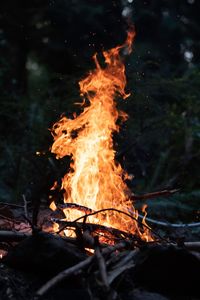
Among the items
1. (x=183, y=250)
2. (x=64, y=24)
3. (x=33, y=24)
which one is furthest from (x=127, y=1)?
(x=183, y=250)

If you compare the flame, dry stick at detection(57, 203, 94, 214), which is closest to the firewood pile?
dry stick at detection(57, 203, 94, 214)

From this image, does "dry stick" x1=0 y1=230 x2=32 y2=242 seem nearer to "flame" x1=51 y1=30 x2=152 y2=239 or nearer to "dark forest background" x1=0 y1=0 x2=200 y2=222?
"flame" x1=51 y1=30 x2=152 y2=239

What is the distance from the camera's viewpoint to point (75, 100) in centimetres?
802

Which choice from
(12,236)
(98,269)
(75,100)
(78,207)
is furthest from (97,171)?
(75,100)

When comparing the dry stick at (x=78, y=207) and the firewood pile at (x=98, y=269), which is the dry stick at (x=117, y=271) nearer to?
the firewood pile at (x=98, y=269)

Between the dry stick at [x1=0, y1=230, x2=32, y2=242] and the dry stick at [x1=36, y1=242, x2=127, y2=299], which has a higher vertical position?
the dry stick at [x1=0, y1=230, x2=32, y2=242]

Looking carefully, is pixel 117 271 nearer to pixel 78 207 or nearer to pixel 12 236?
pixel 12 236

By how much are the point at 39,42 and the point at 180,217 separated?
9.14 meters

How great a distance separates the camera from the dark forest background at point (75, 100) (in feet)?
26.6

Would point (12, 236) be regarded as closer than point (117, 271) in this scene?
No

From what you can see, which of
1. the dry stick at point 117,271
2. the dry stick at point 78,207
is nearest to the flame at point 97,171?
the dry stick at point 78,207

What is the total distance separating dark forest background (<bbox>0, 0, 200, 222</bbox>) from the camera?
8117 mm

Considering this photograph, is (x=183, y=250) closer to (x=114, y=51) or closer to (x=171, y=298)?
(x=171, y=298)

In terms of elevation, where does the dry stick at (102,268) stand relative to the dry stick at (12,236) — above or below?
below
